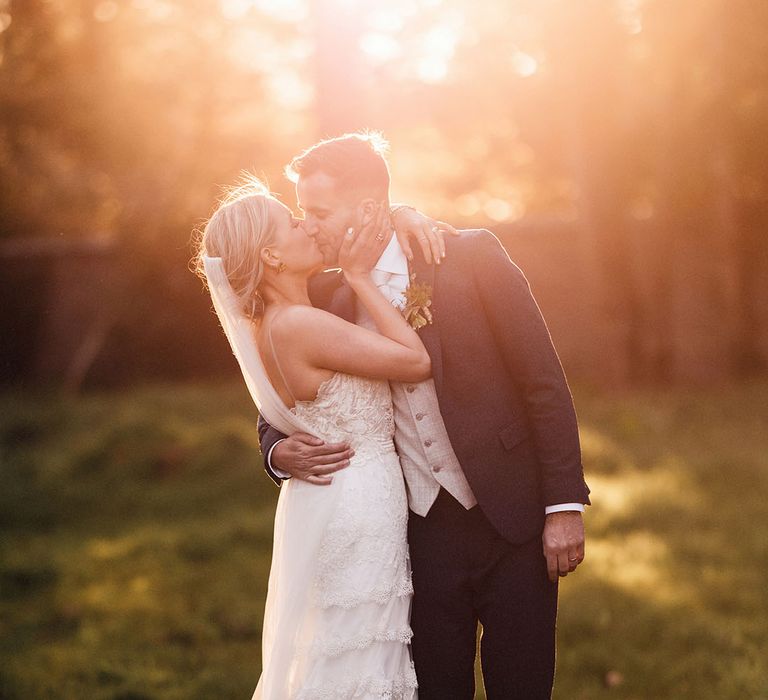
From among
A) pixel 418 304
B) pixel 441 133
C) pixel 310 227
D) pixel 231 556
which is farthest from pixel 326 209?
pixel 441 133

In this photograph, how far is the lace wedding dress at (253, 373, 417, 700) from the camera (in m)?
2.98

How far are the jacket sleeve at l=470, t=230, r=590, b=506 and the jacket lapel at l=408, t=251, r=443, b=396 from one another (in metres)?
0.16

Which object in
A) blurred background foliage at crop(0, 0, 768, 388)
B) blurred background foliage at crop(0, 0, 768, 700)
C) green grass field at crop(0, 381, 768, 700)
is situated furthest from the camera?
blurred background foliage at crop(0, 0, 768, 388)

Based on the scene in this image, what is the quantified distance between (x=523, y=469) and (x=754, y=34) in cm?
1017

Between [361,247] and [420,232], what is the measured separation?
0.18 metres

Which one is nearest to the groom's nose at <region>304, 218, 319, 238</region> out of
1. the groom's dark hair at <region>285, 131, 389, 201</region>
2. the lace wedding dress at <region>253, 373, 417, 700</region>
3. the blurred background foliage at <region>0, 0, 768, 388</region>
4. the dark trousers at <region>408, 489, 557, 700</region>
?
the groom's dark hair at <region>285, 131, 389, 201</region>

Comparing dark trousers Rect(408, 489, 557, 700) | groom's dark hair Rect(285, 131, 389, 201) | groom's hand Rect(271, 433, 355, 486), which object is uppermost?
groom's dark hair Rect(285, 131, 389, 201)

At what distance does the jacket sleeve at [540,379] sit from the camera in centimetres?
295

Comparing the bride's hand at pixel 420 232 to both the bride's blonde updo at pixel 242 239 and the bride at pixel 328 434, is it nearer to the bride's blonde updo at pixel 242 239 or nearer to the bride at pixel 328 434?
the bride at pixel 328 434

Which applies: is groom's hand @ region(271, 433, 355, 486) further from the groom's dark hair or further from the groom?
the groom's dark hair

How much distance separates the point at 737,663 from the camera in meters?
4.89

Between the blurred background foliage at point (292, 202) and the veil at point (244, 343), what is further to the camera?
the blurred background foliage at point (292, 202)

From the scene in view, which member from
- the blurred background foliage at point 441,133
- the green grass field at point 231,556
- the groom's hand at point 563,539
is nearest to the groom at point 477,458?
the groom's hand at point 563,539

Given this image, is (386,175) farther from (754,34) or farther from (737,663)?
(754,34)
